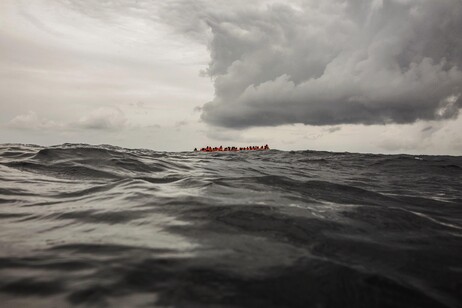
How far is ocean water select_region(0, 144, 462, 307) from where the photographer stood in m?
2.32

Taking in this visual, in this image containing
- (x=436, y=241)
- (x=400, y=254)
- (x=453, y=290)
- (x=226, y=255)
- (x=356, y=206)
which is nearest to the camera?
(x=453, y=290)

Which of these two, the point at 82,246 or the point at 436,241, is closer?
the point at 82,246

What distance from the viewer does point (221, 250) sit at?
3148 mm

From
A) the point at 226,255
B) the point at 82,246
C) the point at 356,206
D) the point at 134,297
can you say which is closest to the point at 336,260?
the point at 226,255

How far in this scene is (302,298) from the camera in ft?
7.64

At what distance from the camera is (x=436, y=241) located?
4074 millimetres

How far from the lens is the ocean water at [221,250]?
2316mm

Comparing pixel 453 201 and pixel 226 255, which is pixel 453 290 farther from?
pixel 453 201

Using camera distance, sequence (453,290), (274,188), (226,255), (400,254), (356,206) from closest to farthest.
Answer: (453,290)
(226,255)
(400,254)
(356,206)
(274,188)

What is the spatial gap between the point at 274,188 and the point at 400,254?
12.5ft

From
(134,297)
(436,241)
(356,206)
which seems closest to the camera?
(134,297)

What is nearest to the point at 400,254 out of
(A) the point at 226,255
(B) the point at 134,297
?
(A) the point at 226,255

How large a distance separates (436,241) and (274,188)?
353 cm

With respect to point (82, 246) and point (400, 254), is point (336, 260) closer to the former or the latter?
point (400, 254)
